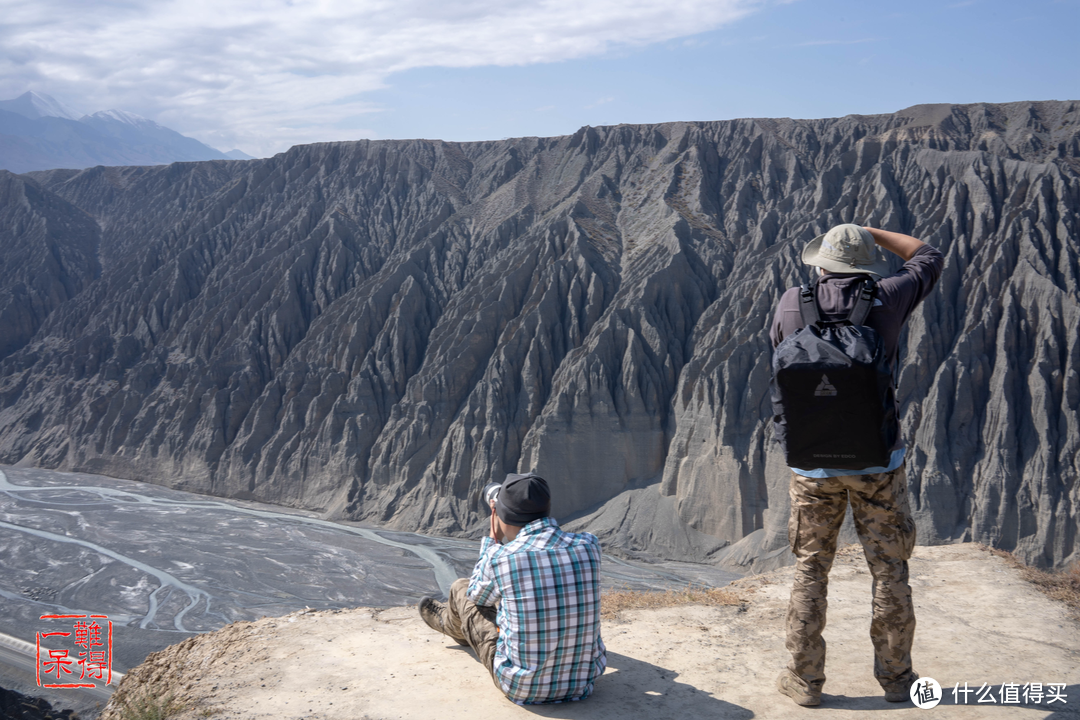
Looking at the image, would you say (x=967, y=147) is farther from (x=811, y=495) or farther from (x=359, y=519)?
(x=811, y=495)

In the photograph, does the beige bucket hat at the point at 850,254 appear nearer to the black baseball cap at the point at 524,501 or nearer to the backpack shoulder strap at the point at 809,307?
the backpack shoulder strap at the point at 809,307

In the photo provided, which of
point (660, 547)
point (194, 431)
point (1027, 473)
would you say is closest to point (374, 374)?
point (194, 431)

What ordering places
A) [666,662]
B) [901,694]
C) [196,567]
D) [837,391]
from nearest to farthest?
[837,391], [901,694], [666,662], [196,567]

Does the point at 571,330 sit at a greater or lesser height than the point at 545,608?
greater

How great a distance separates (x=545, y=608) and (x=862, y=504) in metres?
1.92

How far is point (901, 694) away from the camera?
4.55 m

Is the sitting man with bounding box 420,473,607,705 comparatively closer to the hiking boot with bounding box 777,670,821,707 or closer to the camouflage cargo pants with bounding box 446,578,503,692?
the camouflage cargo pants with bounding box 446,578,503,692

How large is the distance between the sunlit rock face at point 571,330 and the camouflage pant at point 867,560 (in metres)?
24.3

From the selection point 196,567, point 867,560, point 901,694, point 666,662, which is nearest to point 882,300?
point 867,560

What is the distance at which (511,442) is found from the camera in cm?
3453

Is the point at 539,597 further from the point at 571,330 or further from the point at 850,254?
the point at 571,330

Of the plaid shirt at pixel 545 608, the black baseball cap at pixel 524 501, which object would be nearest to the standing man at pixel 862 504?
the plaid shirt at pixel 545 608

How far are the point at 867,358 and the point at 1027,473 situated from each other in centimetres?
2639

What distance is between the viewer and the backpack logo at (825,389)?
3.96 m
